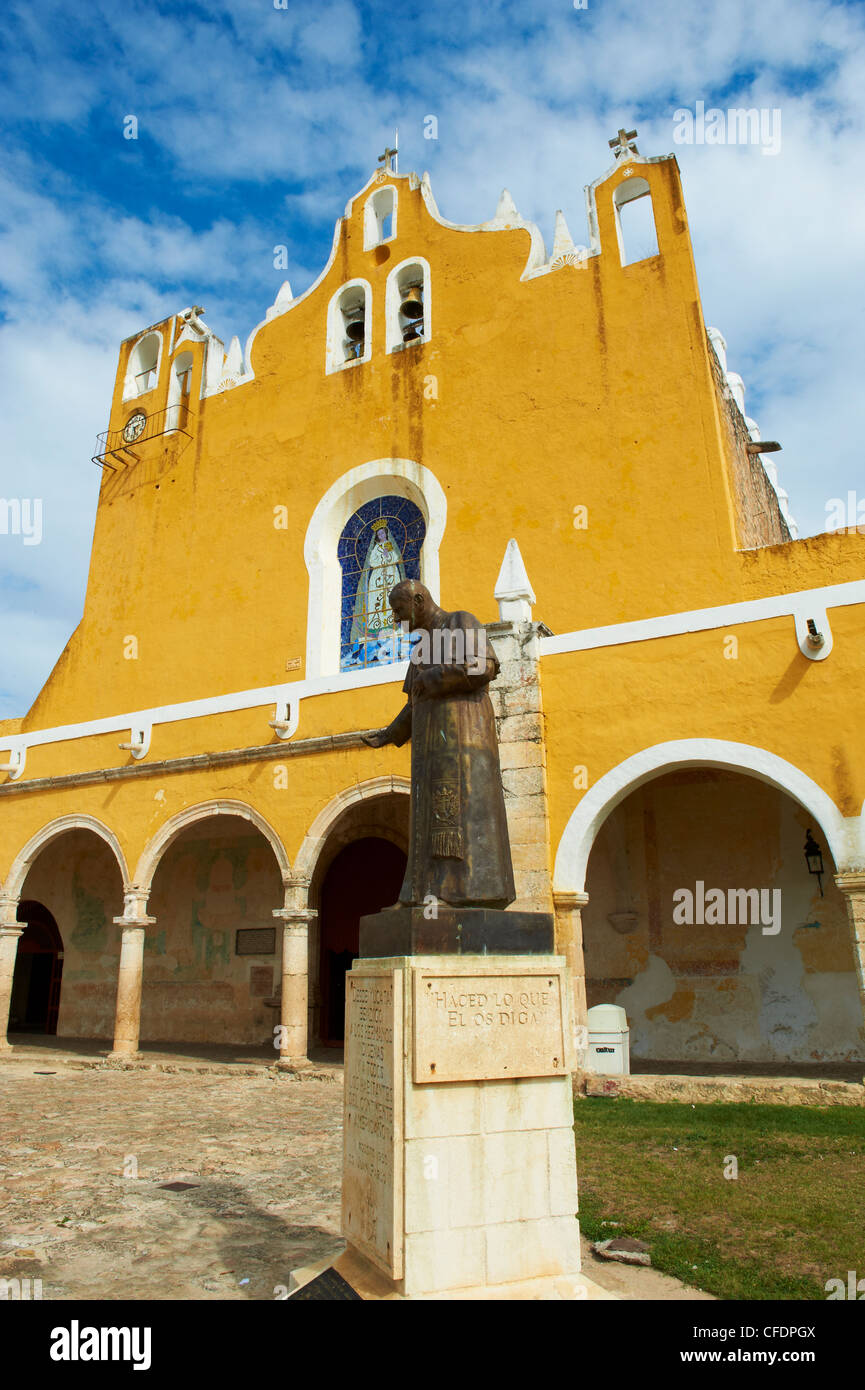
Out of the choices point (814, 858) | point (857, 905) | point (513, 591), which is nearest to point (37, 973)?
point (513, 591)

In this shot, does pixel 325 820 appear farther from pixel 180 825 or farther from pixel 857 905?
pixel 857 905

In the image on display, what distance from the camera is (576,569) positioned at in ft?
32.0

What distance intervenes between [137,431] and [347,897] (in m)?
8.08

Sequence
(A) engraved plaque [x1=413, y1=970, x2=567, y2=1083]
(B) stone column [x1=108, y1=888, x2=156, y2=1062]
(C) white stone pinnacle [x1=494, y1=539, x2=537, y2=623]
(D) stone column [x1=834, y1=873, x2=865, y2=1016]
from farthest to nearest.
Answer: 1. (B) stone column [x1=108, y1=888, x2=156, y2=1062]
2. (C) white stone pinnacle [x1=494, y1=539, x2=537, y2=623]
3. (D) stone column [x1=834, y1=873, x2=865, y2=1016]
4. (A) engraved plaque [x1=413, y1=970, x2=567, y2=1083]

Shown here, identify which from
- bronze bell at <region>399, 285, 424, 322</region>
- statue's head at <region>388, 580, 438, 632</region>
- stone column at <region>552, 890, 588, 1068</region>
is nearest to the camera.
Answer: statue's head at <region>388, 580, 438, 632</region>

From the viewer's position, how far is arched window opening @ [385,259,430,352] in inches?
475

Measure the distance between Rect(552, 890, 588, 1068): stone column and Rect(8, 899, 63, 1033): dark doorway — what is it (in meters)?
9.96

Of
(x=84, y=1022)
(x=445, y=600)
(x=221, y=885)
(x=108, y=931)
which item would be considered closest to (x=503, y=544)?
(x=445, y=600)

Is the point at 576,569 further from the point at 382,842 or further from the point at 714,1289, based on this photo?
the point at 714,1289

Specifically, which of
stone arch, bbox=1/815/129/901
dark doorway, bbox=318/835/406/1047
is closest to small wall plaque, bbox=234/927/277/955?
dark doorway, bbox=318/835/406/1047

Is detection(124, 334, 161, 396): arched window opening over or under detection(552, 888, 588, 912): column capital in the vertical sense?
over

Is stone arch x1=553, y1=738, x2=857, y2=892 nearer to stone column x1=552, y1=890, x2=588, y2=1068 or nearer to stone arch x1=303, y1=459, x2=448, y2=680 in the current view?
stone column x1=552, y1=890, x2=588, y2=1068

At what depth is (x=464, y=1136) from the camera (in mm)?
2994
